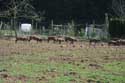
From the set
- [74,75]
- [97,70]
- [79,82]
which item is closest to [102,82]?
[79,82]

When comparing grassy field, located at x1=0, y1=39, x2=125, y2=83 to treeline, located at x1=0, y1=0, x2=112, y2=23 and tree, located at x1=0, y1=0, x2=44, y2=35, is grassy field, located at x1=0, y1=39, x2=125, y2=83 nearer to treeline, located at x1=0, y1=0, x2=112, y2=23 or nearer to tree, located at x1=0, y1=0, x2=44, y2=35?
tree, located at x1=0, y1=0, x2=44, y2=35

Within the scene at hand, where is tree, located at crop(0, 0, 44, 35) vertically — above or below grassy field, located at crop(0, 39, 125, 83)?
above

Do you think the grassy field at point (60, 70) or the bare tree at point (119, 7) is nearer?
the grassy field at point (60, 70)

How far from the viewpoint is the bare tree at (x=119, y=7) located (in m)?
45.9

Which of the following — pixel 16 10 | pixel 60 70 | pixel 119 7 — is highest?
pixel 16 10

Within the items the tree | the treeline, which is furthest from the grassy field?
the treeline

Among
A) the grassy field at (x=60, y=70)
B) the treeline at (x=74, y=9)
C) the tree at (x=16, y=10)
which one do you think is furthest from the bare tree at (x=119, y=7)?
the grassy field at (x=60, y=70)

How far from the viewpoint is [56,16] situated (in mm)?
59188

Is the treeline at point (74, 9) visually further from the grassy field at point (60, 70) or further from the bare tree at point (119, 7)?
the grassy field at point (60, 70)

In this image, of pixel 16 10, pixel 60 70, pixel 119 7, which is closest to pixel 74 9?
pixel 119 7

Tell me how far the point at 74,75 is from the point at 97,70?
1467 mm

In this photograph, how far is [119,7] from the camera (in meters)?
47.5

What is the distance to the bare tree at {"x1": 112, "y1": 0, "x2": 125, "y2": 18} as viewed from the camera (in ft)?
151

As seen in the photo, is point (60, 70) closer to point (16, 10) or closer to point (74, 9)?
point (16, 10)
